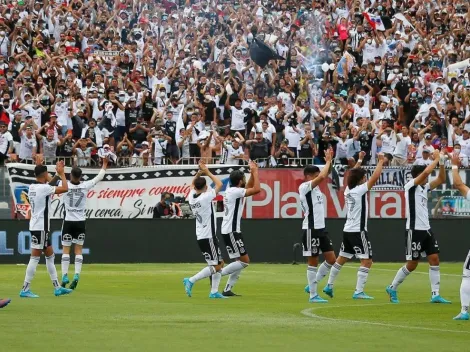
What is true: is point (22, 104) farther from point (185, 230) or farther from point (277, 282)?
point (277, 282)

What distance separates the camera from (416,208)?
1891 cm

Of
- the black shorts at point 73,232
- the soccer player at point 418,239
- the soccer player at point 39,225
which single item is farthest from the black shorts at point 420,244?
the black shorts at point 73,232

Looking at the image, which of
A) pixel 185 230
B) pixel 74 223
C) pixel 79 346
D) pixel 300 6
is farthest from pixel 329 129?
pixel 79 346

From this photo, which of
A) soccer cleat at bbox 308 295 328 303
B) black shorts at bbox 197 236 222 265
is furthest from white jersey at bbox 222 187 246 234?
soccer cleat at bbox 308 295 328 303

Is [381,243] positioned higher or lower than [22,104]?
lower

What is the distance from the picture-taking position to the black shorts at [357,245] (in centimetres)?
1983

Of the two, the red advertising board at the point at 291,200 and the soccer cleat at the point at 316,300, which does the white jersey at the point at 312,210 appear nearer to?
the soccer cleat at the point at 316,300

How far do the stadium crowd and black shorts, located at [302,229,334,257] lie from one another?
12.7m

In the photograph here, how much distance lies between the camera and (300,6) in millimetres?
40469

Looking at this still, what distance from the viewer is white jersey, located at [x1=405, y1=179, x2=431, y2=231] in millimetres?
18891

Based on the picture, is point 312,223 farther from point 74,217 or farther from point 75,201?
point 74,217

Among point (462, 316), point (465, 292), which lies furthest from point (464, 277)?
point (462, 316)

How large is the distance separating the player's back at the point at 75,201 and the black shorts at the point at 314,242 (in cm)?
491

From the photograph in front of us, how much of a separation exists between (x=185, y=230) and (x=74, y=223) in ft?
32.8
